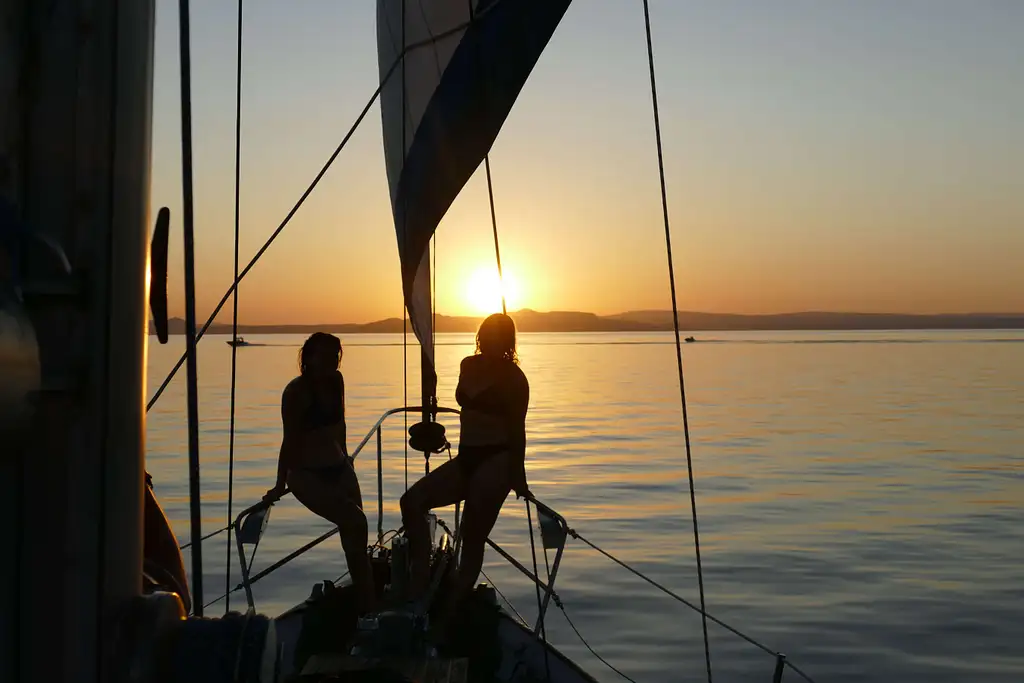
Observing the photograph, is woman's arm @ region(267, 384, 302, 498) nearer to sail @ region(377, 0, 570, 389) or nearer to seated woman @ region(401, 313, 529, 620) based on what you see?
seated woman @ region(401, 313, 529, 620)

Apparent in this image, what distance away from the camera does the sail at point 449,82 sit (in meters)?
4.47

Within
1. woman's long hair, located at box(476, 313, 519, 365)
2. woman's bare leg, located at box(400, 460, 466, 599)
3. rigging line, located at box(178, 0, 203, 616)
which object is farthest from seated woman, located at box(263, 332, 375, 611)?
rigging line, located at box(178, 0, 203, 616)

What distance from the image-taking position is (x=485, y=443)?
6.00 m

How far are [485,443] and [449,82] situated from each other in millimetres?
2023

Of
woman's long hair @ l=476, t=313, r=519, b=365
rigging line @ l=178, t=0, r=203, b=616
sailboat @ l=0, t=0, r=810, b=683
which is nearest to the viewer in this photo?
sailboat @ l=0, t=0, r=810, b=683

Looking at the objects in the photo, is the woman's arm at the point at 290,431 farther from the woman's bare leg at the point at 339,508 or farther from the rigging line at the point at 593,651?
the rigging line at the point at 593,651

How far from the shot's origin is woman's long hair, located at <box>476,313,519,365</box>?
5919 millimetres

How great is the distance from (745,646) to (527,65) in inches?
319

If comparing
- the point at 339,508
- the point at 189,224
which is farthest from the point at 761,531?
the point at 189,224

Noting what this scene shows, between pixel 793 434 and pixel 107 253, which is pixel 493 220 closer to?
pixel 107 253

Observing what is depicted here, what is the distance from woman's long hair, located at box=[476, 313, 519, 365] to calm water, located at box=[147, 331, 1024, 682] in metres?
5.10

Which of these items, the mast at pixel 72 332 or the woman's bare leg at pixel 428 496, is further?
the woman's bare leg at pixel 428 496

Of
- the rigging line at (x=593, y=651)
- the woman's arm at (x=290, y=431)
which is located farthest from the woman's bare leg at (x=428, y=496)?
the rigging line at (x=593, y=651)

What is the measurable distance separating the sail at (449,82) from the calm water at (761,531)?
583cm
